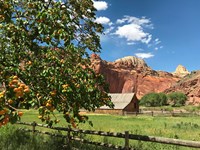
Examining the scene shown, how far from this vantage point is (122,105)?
231 ft

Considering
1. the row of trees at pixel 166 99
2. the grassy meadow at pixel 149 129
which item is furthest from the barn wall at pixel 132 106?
the row of trees at pixel 166 99

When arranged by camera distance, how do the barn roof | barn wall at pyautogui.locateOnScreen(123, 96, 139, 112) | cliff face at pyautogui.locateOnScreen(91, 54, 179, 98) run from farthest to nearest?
1. cliff face at pyautogui.locateOnScreen(91, 54, 179, 98)
2. barn wall at pyautogui.locateOnScreen(123, 96, 139, 112)
3. the barn roof

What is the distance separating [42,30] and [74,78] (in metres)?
2.20

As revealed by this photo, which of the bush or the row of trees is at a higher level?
the row of trees

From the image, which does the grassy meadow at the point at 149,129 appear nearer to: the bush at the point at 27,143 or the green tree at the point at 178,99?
the bush at the point at 27,143

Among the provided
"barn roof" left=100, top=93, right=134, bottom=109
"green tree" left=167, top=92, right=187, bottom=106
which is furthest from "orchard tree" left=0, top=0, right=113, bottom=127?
"green tree" left=167, top=92, right=187, bottom=106

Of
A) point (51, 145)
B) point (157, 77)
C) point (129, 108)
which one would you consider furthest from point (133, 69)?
point (51, 145)

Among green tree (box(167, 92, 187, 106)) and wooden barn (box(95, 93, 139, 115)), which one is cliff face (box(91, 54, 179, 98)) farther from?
wooden barn (box(95, 93, 139, 115))

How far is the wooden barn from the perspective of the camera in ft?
225

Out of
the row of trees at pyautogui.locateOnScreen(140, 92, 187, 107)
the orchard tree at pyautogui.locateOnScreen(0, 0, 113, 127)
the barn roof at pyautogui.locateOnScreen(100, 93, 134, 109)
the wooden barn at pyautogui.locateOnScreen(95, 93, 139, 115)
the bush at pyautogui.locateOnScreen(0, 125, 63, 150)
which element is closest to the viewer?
the orchard tree at pyautogui.locateOnScreen(0, 0, 113, 127)

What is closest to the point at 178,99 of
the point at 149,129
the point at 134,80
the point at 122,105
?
the point at 122,105

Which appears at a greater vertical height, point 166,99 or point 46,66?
point 166,99

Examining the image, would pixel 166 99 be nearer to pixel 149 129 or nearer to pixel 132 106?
pixel 132 106

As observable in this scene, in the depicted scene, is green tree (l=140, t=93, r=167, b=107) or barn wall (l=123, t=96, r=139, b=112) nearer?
barn wall (l=123, t=96, r=139, b=112)
